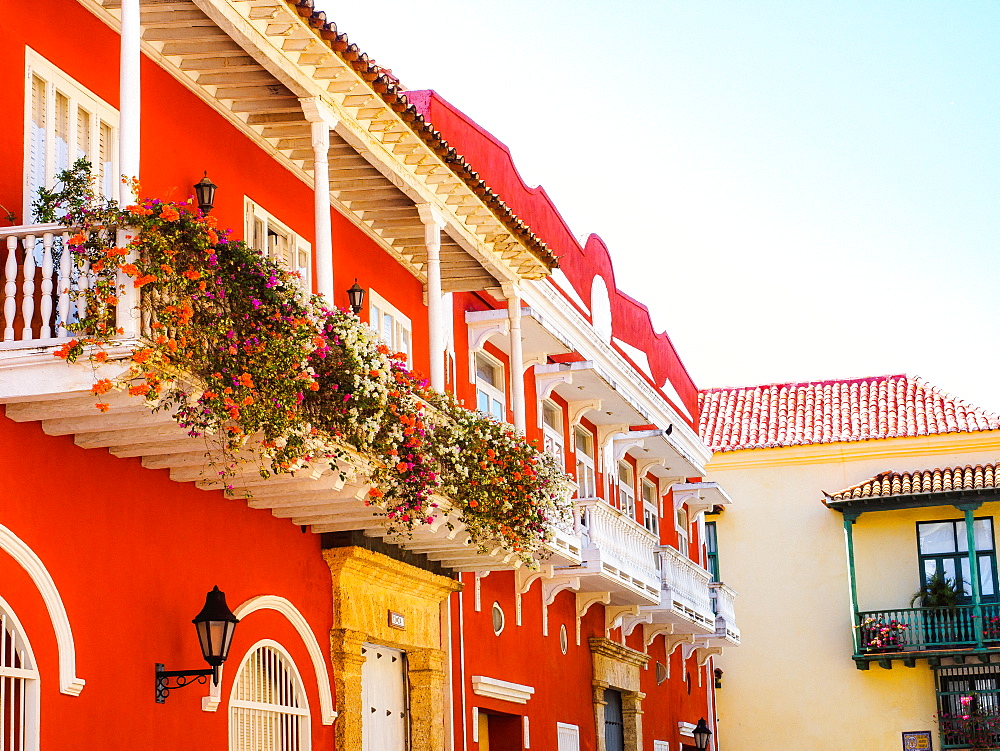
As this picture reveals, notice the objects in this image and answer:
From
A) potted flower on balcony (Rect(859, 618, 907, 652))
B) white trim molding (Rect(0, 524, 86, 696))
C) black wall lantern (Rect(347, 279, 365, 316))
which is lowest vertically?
white trim molding (Rect(0, 524, 86, 696))

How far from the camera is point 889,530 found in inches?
1191

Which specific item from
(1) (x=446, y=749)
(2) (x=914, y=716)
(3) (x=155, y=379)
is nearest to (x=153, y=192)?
(3) (x=155, y=379)

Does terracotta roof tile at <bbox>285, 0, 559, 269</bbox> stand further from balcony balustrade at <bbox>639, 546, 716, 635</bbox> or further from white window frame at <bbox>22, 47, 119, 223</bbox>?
balcony balustrade at <bbox>639, 546, 716, 635</bbox>

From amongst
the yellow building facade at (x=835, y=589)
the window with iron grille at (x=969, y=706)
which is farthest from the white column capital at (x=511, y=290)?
the window with iron grille at (x=969, y=706)

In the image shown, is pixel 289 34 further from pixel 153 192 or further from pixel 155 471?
pixel 155 471

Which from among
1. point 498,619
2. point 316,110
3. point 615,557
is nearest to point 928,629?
point 615,557

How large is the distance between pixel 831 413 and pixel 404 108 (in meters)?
23.3

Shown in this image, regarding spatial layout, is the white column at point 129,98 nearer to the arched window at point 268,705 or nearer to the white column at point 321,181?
the white column at point 321,181

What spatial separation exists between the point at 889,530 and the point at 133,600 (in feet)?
76.8

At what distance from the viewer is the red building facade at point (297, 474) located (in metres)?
8.48

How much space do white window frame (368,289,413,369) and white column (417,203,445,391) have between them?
66 centimetres

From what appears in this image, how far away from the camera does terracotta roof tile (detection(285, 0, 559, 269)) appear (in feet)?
32.1

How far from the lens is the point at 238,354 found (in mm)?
8539

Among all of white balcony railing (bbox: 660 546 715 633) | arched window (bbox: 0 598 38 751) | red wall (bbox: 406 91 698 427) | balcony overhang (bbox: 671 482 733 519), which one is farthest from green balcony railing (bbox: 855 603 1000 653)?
arched window (bbox: 0 598 38 751)
